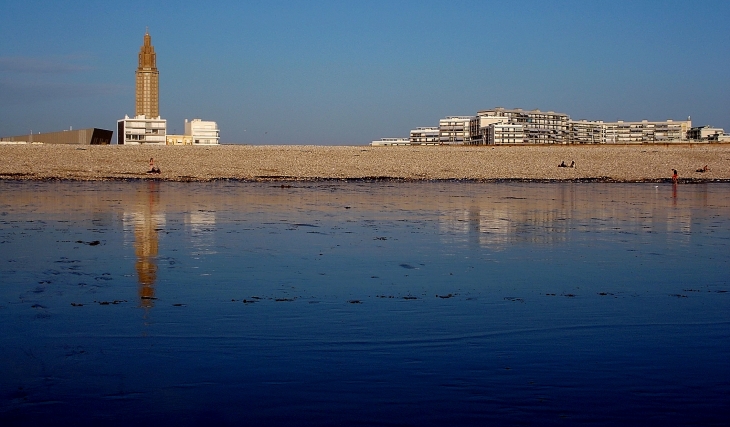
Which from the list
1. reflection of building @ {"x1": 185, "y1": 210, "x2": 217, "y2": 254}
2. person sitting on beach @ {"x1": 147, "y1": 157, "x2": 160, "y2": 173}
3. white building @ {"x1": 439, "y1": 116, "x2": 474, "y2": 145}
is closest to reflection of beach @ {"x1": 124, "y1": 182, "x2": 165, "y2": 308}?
reflection of building @ {"x1": 185, "y1": 210, "x2": 217, "y2": 254}

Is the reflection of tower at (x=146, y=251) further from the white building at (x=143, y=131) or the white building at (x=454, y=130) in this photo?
the white building at (x=454, y=130)

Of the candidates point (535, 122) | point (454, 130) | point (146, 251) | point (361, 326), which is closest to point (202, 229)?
point (146, 251)

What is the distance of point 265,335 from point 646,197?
2337 centimetres

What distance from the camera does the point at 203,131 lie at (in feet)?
466

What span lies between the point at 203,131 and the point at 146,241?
433 feet

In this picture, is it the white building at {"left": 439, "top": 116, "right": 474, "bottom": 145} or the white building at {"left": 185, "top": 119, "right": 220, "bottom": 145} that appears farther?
the white building at {"left": 439, "top": 116, "right": 474, "bottom": 145}

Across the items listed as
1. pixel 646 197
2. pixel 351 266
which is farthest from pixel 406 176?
pixel 351 266

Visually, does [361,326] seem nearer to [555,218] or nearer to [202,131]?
[555,218]

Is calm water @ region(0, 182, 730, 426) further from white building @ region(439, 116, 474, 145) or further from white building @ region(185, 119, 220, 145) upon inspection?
white building @ region(439, 116, 474, 145)

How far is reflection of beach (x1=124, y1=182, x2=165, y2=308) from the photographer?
28.8 feet

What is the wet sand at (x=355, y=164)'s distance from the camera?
39.4 metres

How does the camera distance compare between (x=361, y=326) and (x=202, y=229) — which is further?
(x=202, y=229)

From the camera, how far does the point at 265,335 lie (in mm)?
6684

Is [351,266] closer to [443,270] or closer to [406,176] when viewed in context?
[443,270]
